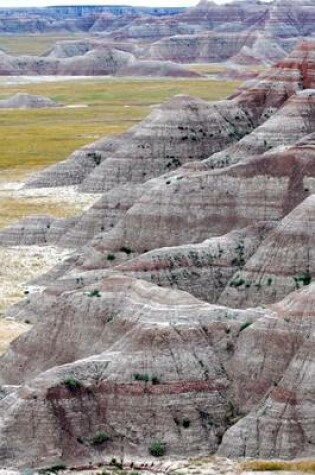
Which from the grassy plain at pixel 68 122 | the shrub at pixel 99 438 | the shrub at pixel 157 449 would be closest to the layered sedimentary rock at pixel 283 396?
the shrub at pixel 157 449

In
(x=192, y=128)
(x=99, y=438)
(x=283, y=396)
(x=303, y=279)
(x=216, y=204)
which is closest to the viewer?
(x=283, y=396)

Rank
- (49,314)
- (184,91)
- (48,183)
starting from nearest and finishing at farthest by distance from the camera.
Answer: (49,314)
(48,183)
(184,91)

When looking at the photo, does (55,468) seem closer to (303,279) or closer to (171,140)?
(303,279)

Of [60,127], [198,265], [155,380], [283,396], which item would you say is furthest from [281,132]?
[60,127]

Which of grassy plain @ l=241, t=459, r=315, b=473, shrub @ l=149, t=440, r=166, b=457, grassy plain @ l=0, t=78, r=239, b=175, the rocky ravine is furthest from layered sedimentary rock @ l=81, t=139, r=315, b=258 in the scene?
grassy plain @ l=0, t=78, r=239, b=175

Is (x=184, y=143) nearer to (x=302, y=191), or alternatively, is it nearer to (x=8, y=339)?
(x=302, y=191)

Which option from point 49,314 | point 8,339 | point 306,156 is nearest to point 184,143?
point 306,156

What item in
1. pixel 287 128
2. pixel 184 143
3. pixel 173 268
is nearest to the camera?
pixel 173 268
